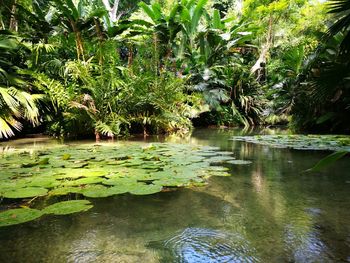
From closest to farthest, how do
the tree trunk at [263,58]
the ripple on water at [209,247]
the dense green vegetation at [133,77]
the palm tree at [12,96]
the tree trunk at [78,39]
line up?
the ripple on water at [209,247] < the palm tree at [12,96] < the dense green vegetation at [133,77] < the tree trunk at [78,39] < the tree trunk at [263,58]

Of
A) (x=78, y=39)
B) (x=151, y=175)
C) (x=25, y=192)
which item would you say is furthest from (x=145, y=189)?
(x=78, y=39)

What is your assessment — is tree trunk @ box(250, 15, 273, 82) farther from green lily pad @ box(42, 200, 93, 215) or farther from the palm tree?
green lily pad @ box(42, 200, 93, 215)

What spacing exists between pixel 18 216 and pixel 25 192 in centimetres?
45

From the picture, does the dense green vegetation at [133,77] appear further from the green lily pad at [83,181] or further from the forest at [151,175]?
the green lily pad at [83,181]

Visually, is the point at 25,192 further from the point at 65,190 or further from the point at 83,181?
the point at 83,181

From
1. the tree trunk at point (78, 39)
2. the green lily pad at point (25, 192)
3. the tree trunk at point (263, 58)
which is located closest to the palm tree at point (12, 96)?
the tree trunk at point (78, 39)

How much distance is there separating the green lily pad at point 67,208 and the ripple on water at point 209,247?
0.62 metres

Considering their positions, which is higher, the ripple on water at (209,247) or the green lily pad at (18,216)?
the green lily pad at (18,216)

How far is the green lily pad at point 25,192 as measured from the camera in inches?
77.3

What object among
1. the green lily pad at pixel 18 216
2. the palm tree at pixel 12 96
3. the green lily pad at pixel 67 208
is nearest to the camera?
the green lily pad at pixel 18 216

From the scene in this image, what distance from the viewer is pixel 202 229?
1544 mm

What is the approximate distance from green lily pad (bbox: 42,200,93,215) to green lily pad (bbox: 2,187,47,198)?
27 centimetres

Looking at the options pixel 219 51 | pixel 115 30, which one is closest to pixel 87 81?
pixel 115 30

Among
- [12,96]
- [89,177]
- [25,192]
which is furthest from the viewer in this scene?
[12,96]
